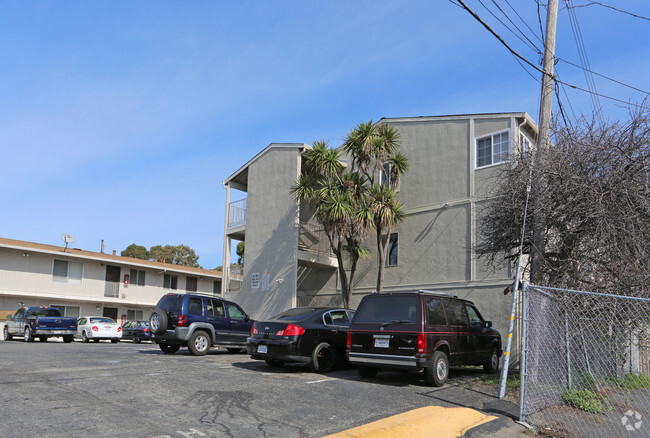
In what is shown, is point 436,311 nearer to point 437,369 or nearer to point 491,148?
point 437,369

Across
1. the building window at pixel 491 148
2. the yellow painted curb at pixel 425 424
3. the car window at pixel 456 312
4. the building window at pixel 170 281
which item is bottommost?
the yellow painted curb at pixel 425 424

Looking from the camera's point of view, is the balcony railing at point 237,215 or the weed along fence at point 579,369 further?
the balcony railing at point 237,215

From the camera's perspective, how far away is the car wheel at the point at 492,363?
11.2 metres

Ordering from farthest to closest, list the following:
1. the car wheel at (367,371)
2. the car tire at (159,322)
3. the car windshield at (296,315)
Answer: the car tire at (159,322), the car windshield at (296,315), the car wheel at (367,371)

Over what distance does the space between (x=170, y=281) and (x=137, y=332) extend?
978cm

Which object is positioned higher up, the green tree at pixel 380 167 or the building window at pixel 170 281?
the green tree at pixel 380 167

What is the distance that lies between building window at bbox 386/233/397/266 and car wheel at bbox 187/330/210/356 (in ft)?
26.5

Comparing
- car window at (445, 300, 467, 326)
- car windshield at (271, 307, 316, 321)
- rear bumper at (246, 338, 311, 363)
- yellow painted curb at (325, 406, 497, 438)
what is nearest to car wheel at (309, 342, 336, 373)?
rear bumper at (246, 338, 311, 363)

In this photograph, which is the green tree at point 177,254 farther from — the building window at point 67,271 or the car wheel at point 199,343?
the car wheel at point 199,343

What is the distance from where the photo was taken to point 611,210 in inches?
340

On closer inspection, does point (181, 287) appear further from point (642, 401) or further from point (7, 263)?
point (642, 401)

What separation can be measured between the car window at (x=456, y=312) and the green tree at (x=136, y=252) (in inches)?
2087

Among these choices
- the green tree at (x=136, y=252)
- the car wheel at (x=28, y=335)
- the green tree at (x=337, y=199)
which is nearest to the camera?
the green tree at (x=337, y=199)

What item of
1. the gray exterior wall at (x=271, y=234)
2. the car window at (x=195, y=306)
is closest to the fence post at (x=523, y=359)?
the car window at (x=195, y=306)
